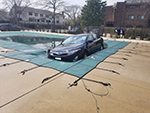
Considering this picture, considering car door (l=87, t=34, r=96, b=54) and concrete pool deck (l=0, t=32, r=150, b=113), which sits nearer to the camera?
concrete pool deck (l=0, t=32, r=150, b=113)

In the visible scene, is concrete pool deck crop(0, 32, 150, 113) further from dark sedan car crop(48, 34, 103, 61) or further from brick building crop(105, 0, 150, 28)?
brick building crop(105, 0, 150, 28)

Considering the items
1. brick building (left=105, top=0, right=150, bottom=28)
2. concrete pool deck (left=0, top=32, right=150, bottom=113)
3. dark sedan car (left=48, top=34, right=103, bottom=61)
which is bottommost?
concrete pool deck (left=0, top=32, right=150, bottom=113)

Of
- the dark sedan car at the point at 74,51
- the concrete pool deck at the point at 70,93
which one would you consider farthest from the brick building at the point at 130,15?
the concrete pool deck at the point at 70,93

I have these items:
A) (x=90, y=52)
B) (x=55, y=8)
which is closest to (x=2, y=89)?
(x=90, y=52)

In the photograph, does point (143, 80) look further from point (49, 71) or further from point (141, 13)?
point (141, 13)

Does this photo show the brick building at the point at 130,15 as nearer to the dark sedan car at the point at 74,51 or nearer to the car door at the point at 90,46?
the car door at the point at 90,46

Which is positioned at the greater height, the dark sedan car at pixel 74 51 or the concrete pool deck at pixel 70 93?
the dark sedan car at pixel 74 51

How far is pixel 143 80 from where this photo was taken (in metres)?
3.29

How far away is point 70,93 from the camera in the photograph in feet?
8.61

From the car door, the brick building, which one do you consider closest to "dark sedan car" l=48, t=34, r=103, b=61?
the car door

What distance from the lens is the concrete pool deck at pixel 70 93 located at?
212 centimetres

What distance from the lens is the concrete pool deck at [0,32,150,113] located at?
2123 mm

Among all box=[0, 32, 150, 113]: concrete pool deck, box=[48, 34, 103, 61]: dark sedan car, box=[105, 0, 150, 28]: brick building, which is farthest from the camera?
box=[105, 0, 150, 28]: brick building

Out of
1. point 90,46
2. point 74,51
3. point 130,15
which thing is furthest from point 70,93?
point 130,15
